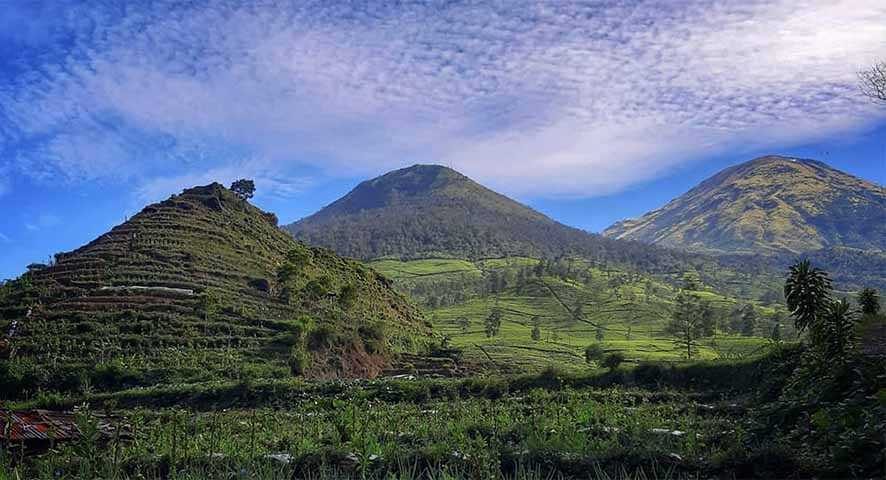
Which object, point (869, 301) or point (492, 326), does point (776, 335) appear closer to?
point (869, 301)

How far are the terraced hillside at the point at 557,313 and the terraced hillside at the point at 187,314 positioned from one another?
11.2 m

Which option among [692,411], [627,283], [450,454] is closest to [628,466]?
[450,454]

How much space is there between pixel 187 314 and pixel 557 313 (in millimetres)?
66095

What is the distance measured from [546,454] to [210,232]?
188 feet

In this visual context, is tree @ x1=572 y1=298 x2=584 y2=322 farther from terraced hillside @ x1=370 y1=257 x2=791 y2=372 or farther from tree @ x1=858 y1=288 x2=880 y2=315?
tree @ x1=858 y1=288 x2=880 y2=315

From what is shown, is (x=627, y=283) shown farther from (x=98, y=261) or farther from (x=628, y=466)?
(x=628, y=466)

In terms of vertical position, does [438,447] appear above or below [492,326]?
below

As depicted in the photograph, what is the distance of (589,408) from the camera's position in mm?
16750

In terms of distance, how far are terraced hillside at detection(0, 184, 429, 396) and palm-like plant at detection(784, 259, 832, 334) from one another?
26653 millimetres

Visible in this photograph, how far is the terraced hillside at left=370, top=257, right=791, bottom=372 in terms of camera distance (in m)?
62.8

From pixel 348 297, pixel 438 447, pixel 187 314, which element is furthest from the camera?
→ pixel 348 297

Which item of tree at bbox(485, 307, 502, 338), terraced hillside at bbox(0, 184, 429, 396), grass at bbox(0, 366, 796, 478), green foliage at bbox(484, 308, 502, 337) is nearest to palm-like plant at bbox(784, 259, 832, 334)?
grass at bbox(0, 366, 796, 478)

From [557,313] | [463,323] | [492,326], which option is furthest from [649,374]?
[557,313]

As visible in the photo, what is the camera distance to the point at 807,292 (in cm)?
1858
